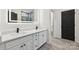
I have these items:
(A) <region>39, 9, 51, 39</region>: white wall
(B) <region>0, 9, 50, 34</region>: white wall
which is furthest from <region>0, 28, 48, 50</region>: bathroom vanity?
(A) <region>39, 9, 51, 39</region>: white wall

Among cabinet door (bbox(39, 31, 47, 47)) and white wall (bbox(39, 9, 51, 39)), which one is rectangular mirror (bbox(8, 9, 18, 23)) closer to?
white wall (bbox(39, 9, 51, 39))

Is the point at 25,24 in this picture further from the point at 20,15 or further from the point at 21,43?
the point at 21,43

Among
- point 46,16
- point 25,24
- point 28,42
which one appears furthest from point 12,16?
point 46,16

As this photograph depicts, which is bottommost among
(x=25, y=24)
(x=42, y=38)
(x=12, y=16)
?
(x=42, y=38)

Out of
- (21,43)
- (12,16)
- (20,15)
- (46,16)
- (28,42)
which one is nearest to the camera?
(21,43)

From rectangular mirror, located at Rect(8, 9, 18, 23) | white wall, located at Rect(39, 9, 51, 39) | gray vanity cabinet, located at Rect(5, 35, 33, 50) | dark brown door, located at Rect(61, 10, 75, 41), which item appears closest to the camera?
gray vanity cabinet, located at Rect(5, 35, 33, 50)

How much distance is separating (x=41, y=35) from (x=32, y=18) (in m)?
0.60

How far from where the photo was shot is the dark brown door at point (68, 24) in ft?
13.2

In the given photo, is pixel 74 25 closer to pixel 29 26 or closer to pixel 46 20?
pixel 46 20

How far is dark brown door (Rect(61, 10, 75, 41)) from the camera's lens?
403 centimetres

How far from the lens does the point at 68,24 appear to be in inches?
165

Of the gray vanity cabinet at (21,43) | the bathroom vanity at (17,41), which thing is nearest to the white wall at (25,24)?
the bathroom vanity at (17,41)

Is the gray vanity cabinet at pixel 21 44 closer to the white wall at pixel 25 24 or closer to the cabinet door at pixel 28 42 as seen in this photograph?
the cabinet door at pixel 28 42
